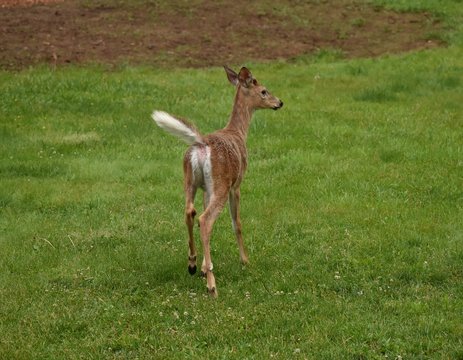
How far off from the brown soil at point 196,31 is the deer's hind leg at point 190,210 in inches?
396

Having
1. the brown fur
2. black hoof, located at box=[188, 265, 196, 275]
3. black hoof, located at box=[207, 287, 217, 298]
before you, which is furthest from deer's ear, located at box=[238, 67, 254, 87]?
black hoof, located at box=[207, 287, 217, 298]

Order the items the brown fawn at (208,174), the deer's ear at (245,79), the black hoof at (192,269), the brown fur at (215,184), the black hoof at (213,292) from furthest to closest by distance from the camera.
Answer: the deer's ear at (245,79)
the black hoof at (192,269)
the brown fur at (215,184)
the brown fawn at (208,174)
the black hoof at (213,292)

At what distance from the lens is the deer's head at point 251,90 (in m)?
9.70

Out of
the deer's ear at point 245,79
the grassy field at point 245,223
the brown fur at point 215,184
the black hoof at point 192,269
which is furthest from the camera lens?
the deer's ear at point 245,79

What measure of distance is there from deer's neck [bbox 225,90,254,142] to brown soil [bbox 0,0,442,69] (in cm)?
884

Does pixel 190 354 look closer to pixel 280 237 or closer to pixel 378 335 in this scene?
pixel 378 335

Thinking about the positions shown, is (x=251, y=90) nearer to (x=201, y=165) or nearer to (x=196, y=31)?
(x=201, y=165)

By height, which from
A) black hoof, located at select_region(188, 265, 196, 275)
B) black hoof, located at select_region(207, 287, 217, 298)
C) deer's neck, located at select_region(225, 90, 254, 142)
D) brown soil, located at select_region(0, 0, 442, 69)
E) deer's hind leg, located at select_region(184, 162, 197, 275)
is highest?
deer's neck, located at select_region(225, 90, 254, 142)

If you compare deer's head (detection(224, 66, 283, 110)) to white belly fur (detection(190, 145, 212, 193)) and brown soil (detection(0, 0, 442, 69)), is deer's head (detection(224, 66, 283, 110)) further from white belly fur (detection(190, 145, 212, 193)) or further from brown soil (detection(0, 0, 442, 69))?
brown soil (detection(0, 0, 442, 69))

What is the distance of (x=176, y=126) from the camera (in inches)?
313

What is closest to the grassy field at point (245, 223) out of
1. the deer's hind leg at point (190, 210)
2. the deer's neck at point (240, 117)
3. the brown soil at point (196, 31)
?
the deer's hind leg at point (190, 210)

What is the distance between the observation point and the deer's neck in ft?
30.8

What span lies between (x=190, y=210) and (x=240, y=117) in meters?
1.77

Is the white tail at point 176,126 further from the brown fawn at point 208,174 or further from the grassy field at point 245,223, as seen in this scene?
the grassy field at point 245,223
